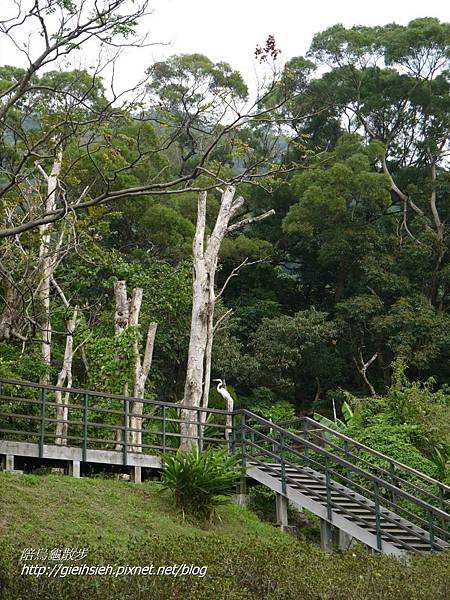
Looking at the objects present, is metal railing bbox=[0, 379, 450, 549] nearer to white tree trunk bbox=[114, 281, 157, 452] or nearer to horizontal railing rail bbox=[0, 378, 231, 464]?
horizontal railing rail bbox=[0, 378, 231, 464]

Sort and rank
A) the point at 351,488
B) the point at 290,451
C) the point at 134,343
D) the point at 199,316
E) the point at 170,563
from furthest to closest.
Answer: the point at 134,343 < the point at 199,316 < the point at 351,488 < the point at 290,451 < the point at 170,563

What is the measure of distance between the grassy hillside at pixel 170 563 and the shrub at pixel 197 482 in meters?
0.94

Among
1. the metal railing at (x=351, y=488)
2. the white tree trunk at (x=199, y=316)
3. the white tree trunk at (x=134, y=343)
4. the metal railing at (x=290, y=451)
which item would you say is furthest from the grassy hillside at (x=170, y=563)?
the white tree trunk at (x=134, y=343)

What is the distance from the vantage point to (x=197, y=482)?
13.3 metres

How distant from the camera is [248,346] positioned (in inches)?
1175

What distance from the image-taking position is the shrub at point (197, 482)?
43.5ft

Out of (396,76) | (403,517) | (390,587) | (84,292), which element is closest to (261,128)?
(396,76)

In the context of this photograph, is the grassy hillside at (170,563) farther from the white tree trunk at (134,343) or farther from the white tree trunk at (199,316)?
the white tree trunk at (134,343)

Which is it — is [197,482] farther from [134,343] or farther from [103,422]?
[103,422]

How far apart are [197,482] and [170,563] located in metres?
5.60

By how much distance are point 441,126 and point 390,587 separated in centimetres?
2851

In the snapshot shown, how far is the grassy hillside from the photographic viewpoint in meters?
6.88

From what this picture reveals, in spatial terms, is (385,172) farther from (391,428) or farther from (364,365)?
(391,428)

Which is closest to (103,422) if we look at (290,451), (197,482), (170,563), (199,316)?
(199,316)
